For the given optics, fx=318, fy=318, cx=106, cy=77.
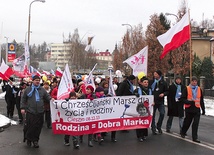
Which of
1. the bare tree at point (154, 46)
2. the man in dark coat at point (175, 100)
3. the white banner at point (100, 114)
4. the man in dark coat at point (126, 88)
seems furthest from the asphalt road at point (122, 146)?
the bare tree at point (154, 46)

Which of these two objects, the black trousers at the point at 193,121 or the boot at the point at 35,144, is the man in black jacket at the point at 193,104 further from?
the boot at the point at 35,144

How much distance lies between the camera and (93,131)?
8.01 meters

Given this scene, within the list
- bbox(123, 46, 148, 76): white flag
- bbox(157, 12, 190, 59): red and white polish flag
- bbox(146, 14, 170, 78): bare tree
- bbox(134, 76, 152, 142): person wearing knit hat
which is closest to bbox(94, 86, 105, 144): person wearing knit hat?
bbox(134, 76, 152, 142): person wearing knit hat

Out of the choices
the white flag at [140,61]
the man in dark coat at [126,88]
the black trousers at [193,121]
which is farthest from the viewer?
the white flag at [140,61]

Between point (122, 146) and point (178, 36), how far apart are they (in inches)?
193

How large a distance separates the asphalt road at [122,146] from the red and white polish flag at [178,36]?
10.5ft

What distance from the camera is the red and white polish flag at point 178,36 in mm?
10820

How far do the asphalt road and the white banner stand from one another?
1.41ft

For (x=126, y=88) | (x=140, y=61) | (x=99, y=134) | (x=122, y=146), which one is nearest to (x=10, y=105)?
(x=140, y=61)

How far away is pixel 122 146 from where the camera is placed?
786cm

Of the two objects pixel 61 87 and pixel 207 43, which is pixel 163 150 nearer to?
pixel 61 87

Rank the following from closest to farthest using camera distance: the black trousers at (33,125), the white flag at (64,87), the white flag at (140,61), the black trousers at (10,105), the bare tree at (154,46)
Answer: the black trousers at (33,125) → the white flag at (64,87) → the white flag at (140,61) → the black trousers at (10,105) → the bare tree at (154,46)

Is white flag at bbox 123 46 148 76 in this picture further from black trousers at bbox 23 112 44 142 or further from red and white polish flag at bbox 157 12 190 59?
black trousers at bbox 23 112 44 142

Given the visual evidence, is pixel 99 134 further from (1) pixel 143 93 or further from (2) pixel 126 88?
(1) pixel 143 93
